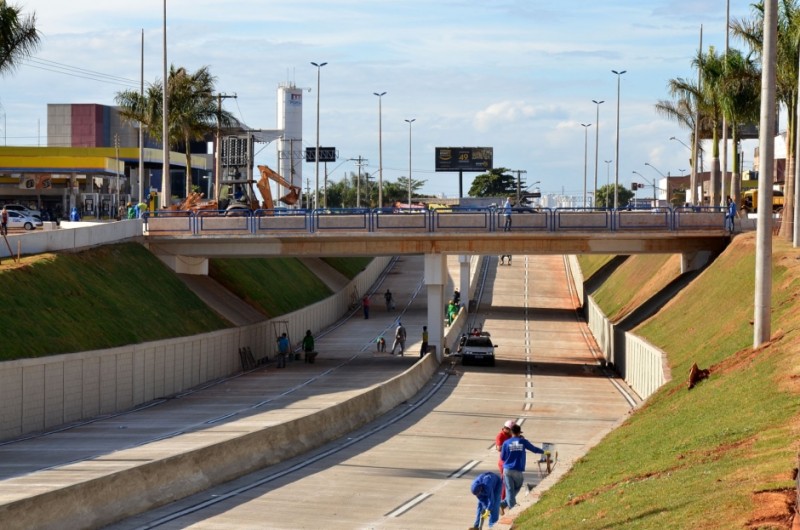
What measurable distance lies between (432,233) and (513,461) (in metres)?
36.8

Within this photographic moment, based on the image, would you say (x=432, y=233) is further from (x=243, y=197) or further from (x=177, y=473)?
(x=177, y=473)

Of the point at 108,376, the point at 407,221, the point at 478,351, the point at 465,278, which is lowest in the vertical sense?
the point at 478,351

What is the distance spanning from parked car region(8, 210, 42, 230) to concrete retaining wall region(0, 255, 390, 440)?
21.8 m

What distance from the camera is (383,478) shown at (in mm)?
30484

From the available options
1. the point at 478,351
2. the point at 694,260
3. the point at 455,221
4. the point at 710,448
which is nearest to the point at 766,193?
the point at 710,448

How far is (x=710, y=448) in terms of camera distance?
2278cm

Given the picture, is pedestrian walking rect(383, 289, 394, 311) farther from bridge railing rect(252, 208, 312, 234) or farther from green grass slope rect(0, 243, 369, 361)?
bridge railing rect(252, 208, 312, 234)

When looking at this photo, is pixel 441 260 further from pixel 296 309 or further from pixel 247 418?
pixel 247 418

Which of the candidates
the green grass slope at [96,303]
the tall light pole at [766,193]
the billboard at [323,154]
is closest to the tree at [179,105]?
the green grass slope at [96,303]

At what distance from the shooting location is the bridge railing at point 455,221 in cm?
A: 5794

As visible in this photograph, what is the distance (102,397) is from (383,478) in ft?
44.8

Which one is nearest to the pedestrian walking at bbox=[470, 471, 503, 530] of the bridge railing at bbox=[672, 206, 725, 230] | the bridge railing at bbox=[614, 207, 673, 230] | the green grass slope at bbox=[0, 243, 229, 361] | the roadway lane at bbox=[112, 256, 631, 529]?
the roadway lane at bbox=[112, 256, 631, 529]

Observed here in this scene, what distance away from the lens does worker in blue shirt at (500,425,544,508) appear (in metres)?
22.0

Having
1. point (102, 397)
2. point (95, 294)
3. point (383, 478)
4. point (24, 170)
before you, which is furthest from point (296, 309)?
point (24, 170)
